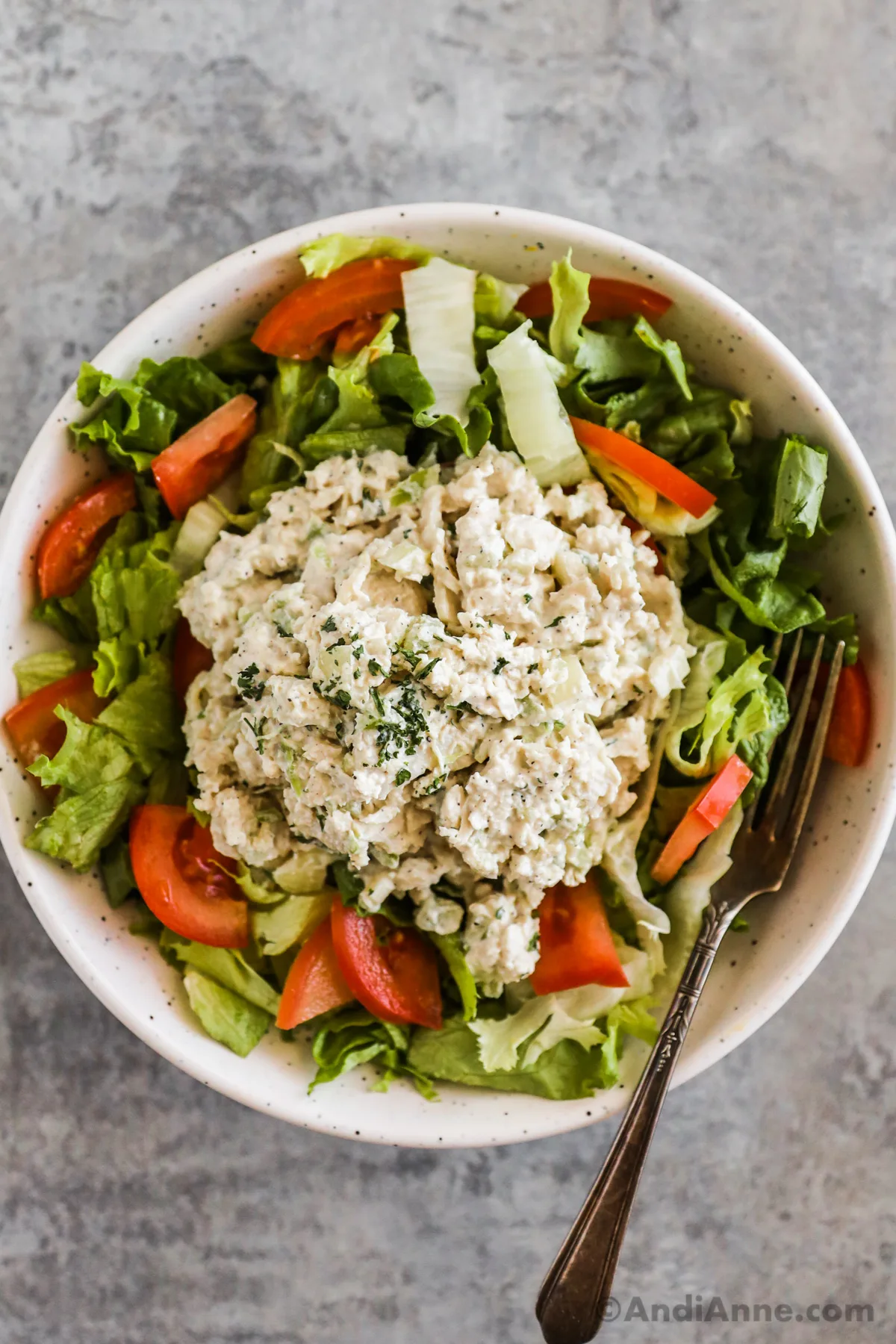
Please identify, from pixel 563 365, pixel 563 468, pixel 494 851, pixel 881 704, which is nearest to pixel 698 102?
pixel 563 365

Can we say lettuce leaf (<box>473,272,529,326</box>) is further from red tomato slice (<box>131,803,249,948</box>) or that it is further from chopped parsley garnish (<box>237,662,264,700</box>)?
red tomato slice (<box>131,803,249,948</box>)

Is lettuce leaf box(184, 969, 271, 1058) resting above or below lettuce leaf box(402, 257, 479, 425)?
below

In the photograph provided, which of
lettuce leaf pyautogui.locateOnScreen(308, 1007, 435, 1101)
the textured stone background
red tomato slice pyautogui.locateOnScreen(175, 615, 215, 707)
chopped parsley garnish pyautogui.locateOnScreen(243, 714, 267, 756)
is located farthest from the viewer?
the textured stone background

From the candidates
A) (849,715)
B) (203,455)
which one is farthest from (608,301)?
(849,715)

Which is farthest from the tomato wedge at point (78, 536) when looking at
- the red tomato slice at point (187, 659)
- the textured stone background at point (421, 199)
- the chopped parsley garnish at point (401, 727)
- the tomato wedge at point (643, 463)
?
the tomato wedge at point (643, 463)

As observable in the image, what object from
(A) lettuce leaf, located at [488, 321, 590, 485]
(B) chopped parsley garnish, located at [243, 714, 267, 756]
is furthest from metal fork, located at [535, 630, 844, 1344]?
(B) chopped parsley garnish, located at [243, 714, 267, 756]

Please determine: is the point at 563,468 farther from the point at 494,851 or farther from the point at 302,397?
the point at 494,851

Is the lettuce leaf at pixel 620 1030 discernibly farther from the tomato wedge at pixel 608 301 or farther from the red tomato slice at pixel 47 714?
the tomato wedge at pixel 608 301
